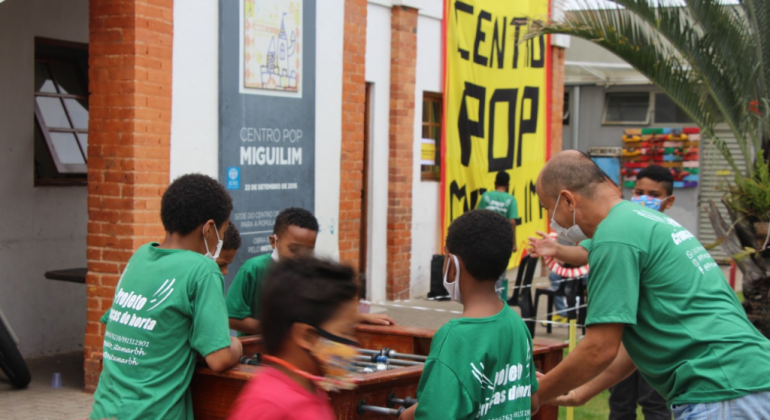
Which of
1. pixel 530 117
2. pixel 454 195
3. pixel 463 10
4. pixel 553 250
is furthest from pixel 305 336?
pixel 530 117

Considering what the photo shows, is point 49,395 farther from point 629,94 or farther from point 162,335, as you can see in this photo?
point 629,94

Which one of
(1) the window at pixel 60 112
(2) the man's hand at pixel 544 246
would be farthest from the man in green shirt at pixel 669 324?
(1) the window at pixel 60 112

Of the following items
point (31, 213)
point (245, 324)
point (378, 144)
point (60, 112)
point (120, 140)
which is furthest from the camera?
point (378, 144)

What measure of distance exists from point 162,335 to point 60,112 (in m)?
6.19

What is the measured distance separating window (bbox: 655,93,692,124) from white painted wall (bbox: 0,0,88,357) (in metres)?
15.2

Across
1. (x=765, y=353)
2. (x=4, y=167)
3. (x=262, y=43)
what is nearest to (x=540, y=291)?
(x=262, y=43)

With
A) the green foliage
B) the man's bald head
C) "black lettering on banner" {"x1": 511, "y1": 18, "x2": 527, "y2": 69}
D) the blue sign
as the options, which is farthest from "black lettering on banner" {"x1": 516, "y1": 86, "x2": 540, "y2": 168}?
the man's bald head

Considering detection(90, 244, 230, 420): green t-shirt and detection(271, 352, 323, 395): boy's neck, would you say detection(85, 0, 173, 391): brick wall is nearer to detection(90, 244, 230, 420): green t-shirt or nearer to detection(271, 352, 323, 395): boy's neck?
detection(90, 244, 230, 420): green t-shirt

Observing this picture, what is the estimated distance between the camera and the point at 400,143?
12.3 m

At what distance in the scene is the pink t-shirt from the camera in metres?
2.30

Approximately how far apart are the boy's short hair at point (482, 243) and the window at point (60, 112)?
20.8ft

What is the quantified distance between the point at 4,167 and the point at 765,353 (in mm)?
6944

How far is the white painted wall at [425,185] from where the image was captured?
12.7 m

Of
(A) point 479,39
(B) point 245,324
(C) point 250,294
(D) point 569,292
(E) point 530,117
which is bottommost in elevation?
(D) point 569,292
